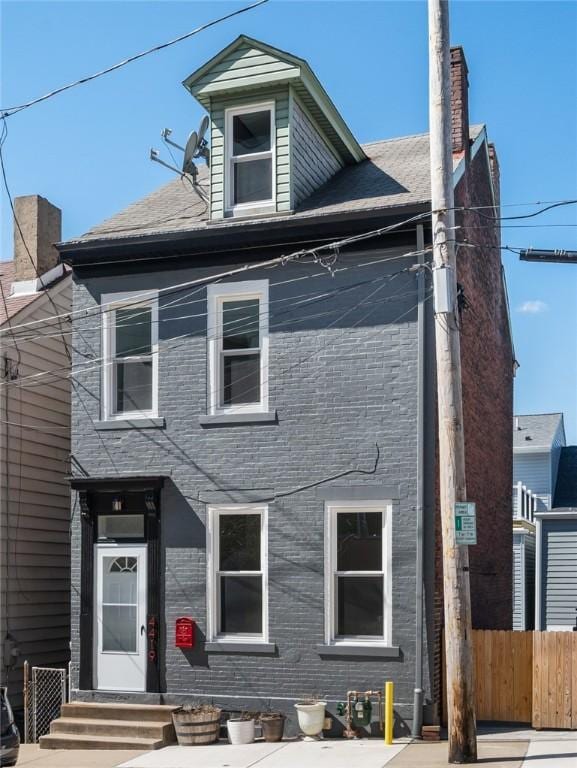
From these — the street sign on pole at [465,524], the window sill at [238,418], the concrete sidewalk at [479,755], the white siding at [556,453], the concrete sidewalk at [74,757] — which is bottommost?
the concrete sidewalk at [74,757]

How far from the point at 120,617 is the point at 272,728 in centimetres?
301

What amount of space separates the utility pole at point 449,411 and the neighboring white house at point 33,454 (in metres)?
7.71

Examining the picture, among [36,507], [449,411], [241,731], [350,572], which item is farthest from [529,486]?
[449,411]

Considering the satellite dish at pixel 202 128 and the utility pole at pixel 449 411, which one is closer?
the utility pole at pixel 449 411

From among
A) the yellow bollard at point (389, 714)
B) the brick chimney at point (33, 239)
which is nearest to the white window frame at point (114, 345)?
the brick chimney at point (33, 239)

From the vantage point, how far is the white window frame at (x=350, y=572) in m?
13.4

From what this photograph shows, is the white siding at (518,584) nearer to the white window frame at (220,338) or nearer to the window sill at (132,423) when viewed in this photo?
the white window frame at (220,338)

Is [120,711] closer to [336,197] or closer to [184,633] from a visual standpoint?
[184,633]

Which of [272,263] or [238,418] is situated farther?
[238,418]

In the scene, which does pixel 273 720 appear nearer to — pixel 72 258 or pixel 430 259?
pixel 430 259

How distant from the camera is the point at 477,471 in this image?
17.2 metres

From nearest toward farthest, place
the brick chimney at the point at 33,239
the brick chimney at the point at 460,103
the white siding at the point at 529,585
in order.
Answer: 1. the brick chimney at the point at 460,103
2. the brick chimney at the point at 33,239
3. the white siding at the point at 529,585

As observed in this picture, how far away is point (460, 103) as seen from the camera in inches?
659

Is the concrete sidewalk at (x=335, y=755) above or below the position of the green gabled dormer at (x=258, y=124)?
below
